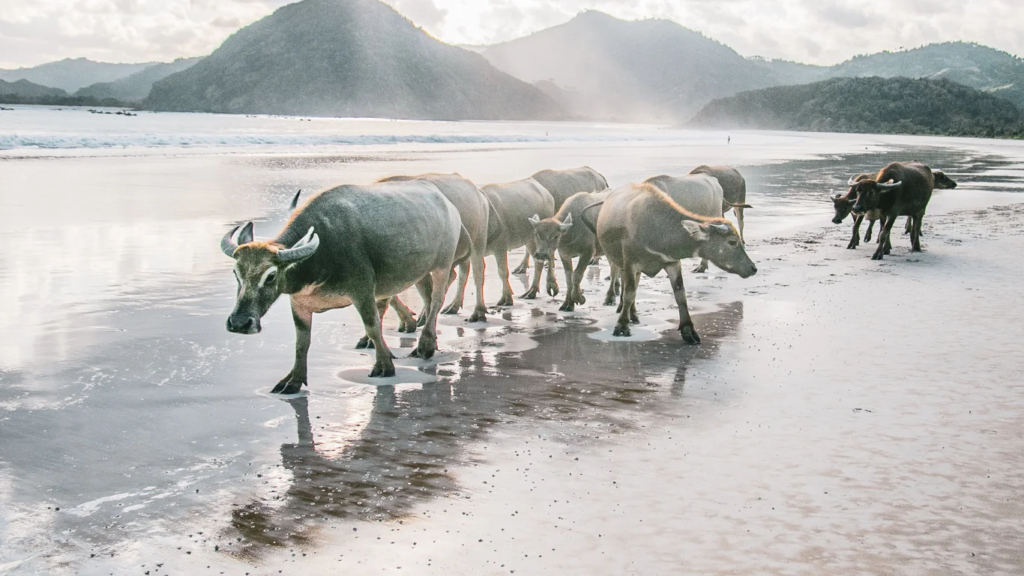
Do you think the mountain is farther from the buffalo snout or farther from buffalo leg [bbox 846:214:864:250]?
the buffalo snout

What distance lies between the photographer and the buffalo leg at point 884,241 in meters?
17.0

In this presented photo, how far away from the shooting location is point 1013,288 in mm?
13633

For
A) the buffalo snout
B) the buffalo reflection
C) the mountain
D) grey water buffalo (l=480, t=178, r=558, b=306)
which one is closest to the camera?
the buffalo reflection

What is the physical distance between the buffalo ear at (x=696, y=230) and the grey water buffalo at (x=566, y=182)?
5.38 metres

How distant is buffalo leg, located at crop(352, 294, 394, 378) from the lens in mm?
8406

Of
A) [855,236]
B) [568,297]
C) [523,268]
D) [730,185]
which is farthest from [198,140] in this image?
[568,297]

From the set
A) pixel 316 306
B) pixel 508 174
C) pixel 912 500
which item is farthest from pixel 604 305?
pixel 508 174

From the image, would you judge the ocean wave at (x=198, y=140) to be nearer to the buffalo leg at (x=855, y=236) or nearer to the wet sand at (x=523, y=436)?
the wet sand at (x=523, y=436)

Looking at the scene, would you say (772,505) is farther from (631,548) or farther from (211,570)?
(211,570)

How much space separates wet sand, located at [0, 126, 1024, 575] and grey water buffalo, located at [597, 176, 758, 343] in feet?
1.74

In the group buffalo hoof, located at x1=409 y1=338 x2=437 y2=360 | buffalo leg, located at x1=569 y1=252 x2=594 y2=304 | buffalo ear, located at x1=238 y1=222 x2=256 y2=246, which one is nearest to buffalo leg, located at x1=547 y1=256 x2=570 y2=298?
buffalo leg, located at x1=569 y1=252 x2=594 y2=304

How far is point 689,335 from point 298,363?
177 inches

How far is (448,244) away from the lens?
975 cm

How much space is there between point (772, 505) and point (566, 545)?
1.42m
